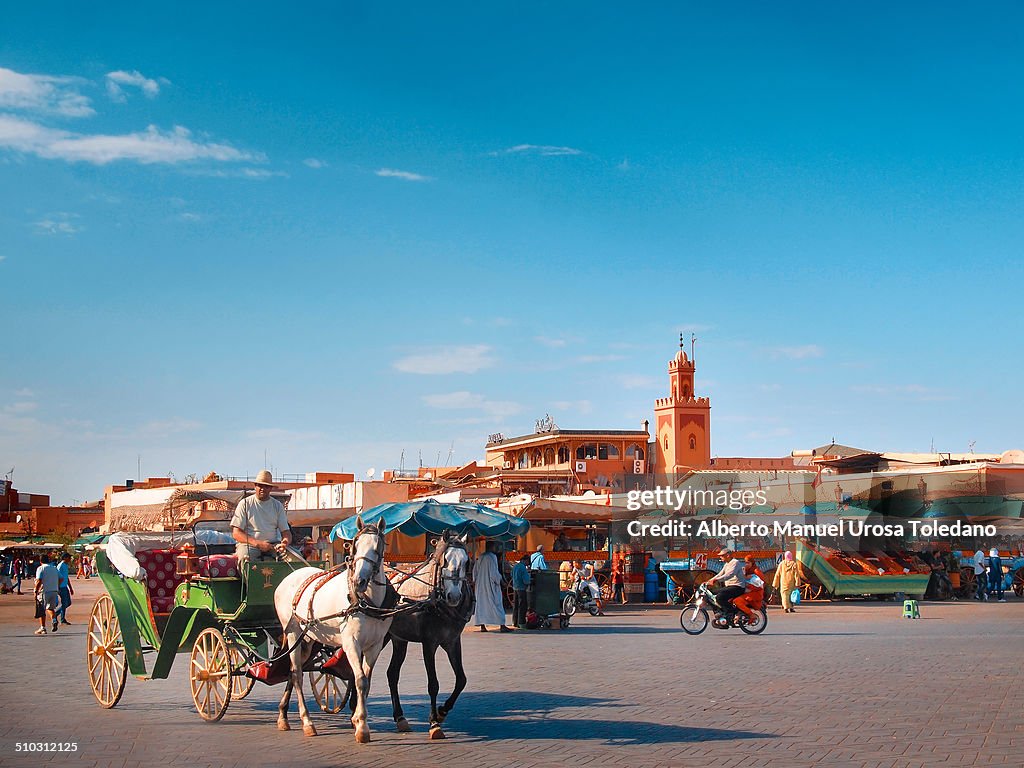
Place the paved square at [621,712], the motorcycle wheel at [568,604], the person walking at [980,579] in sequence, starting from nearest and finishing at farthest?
the paved square at [621,712], the motorcycle wheel at [568,604], the person walking at [980,579]

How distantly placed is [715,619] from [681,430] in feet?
294

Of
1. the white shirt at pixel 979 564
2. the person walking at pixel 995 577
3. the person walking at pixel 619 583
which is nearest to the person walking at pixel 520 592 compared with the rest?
the person walking at pixel 619 583

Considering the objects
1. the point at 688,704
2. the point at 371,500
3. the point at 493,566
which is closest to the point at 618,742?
the point at 688,704

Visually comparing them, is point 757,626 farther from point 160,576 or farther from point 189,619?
point 189,619

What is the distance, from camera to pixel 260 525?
11.6m

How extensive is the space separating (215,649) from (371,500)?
87.6ft

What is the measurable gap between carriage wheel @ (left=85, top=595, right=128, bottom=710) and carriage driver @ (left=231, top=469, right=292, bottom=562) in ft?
4.52

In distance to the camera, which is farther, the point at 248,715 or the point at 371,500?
the point at 371,500

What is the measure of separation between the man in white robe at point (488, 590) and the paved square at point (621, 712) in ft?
11.8

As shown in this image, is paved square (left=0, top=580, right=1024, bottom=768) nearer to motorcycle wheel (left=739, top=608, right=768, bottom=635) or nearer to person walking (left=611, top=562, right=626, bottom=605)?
motorcycle wheel (left=739, top=608, right=768, bottom=635)

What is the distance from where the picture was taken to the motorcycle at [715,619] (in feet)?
72.1

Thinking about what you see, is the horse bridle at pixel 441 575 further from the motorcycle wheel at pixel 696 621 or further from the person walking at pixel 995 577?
the person walking at pixel 995 577

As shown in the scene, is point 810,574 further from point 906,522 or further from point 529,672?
A: point 529,672

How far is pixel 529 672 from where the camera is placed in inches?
606
